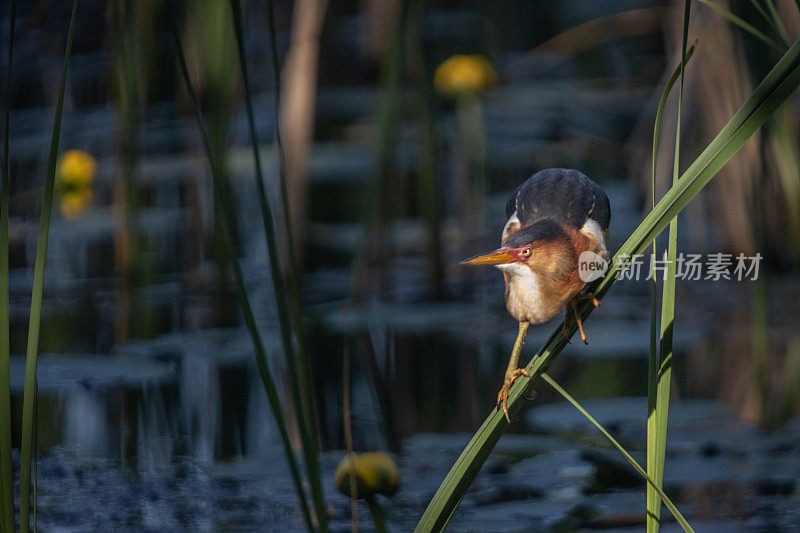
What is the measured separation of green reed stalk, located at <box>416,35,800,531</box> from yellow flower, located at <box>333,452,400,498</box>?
0.34m

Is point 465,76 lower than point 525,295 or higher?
higher

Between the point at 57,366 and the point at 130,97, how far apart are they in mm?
819

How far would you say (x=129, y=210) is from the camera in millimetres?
2418

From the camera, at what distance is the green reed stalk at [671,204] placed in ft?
2.51

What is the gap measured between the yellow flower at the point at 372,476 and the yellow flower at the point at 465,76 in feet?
6.32

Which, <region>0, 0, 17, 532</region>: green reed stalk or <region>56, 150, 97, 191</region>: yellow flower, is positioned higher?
<region>56, 150, 97, 191</region>: yellow flower

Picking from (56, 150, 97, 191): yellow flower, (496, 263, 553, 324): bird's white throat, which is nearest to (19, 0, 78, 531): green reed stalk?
(496, 263, 553, 324): bird's white throat

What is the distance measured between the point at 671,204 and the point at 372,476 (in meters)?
0.63

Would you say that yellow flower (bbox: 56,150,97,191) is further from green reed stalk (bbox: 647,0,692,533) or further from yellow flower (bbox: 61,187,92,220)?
green reed stalk (bbox: 647,0,692,533)

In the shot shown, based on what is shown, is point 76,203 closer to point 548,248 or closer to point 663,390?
point 548,248

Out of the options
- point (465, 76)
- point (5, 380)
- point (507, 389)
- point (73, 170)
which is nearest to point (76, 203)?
point (73, 170)

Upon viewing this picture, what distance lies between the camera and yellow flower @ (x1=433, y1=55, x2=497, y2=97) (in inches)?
118

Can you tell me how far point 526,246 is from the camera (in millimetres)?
1110

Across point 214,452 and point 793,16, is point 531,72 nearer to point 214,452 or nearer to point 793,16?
point 793,16
